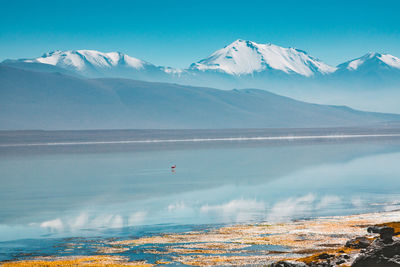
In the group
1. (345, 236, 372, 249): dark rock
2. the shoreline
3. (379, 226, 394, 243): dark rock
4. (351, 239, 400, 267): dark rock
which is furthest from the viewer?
the shoreline

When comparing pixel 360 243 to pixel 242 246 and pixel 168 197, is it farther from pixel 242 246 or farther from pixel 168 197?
pixel 168 197

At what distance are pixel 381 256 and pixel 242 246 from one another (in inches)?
355

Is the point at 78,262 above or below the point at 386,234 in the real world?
below

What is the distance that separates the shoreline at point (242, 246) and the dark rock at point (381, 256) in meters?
0.91

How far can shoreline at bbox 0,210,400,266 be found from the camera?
25.4m

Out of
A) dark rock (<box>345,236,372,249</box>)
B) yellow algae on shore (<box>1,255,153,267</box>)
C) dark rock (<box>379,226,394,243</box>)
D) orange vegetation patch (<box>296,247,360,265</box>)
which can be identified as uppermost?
dark rock (<box>379,226,394,243</box>)

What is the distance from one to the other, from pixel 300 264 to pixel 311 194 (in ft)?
97.5

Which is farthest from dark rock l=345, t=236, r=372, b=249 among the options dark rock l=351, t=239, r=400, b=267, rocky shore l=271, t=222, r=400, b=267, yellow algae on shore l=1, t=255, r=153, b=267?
yellow algae on shore l=1, t=255, r=153, b=267

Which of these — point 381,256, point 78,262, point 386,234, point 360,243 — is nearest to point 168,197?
point 78,262

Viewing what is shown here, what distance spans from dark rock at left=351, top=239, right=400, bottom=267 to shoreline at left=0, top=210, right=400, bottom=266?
912 millimetres

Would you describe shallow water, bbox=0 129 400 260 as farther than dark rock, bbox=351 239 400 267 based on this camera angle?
Yes

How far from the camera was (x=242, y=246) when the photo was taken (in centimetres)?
2848

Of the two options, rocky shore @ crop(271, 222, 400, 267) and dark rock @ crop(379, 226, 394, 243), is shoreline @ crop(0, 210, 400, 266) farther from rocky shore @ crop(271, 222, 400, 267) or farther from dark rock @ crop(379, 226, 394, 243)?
dark rock @ crop(379, 226, 394, 243)

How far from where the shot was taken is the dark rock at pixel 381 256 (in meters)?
20.2
